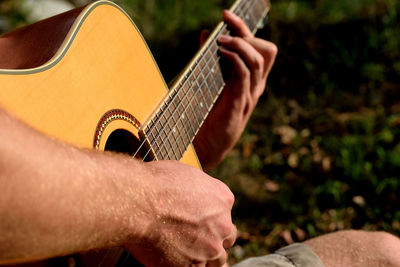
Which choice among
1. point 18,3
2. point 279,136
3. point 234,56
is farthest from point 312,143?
point 18,3

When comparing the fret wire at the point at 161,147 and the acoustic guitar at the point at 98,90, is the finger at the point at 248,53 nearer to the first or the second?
the acoustic guitar at the point at 98,90

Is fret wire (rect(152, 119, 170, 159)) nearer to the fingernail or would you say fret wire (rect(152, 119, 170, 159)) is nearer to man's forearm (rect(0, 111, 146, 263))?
man's forearm (rect(0, 111, 146, 263))

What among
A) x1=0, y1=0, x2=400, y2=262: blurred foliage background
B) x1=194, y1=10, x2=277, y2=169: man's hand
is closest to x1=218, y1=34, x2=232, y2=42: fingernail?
x1=194, y1=10, x2=277, y2=169: man's hand

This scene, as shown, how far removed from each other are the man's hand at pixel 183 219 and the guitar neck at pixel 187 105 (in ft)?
0.55

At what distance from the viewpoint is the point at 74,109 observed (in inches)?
46.4

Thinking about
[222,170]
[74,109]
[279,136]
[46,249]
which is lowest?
[222,170]

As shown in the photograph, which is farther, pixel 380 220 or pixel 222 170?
pixel 222 170

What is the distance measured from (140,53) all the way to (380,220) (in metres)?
1.68

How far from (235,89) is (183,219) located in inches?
38.2

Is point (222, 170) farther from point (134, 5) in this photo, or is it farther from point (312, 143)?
point (134, 5)

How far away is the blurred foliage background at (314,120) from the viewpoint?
8.69 ft

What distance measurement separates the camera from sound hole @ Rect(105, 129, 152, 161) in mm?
1293

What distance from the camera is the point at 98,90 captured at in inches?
50.3

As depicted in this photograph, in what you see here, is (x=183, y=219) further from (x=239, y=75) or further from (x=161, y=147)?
(x=239, y=75)
